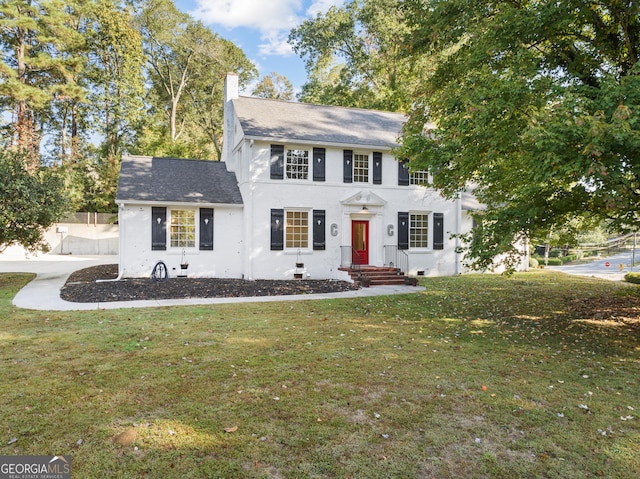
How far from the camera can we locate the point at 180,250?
14.6 meters

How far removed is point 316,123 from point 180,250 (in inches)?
297

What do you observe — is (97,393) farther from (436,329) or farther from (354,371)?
(436,329)

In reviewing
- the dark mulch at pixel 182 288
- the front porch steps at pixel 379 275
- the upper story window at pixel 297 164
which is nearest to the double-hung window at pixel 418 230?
the front porch steps at pixel 379 275

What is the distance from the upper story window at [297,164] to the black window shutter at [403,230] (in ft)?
14.0

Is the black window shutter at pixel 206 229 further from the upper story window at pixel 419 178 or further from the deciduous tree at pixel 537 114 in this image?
the deciduous tree at pixel 537 114

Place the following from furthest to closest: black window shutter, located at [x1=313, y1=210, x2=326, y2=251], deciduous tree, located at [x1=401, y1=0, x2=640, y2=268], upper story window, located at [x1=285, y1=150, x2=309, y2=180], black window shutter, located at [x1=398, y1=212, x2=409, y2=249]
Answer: black window shutter, located at [x1=398, y1=212, x2=409, y2=249], black window shutter, located at [x1=313, y1=210, x2=326, y2=251], upper story window, located at [x1=285, y1=150, x2=309, y2=180], deciduous tree, located at [x1=401, y1=0, x2=640, y2=268]

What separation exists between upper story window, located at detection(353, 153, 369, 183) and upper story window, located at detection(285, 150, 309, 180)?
1.98 meters

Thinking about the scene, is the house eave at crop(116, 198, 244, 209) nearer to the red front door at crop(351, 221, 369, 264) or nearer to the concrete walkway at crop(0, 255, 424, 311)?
the concrete walkway at crop(0, 255, 424, 311)

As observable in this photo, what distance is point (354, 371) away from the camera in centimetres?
515

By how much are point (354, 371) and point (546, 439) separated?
2249mm

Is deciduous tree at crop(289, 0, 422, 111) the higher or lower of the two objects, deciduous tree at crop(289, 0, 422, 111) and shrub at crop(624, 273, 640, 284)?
→ the higher

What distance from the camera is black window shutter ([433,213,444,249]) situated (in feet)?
55.3

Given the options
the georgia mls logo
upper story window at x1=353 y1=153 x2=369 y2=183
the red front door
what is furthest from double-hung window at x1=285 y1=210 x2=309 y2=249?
the georgia mls logo

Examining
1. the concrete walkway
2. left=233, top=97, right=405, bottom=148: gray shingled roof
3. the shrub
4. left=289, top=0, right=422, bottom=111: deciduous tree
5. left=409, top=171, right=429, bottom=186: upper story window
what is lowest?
the concrete walkway
